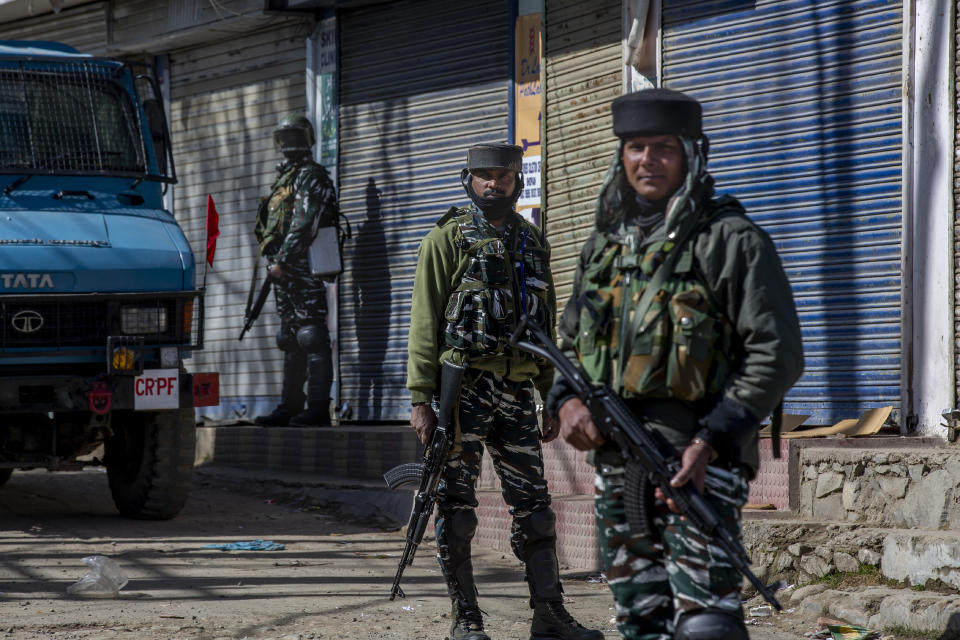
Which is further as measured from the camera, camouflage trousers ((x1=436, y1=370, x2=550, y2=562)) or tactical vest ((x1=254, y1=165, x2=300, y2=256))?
tactical vest ((x1=254, y1=165, x2=300, y2=256))

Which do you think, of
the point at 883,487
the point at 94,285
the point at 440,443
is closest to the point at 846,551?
the point at 883,487

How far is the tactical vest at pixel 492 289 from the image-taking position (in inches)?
197

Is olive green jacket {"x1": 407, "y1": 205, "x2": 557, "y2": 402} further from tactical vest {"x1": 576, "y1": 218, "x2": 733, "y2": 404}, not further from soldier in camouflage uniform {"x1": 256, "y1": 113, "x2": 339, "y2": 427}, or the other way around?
soldier in camouflage uniform {"x1": 256, "y1": 113, "x2": 339, "y2": 427}

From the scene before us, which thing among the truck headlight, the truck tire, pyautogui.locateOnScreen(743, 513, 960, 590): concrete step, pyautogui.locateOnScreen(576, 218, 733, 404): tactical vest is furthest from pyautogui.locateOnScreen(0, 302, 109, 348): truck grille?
pyautogui.locateOnScreen(576, 218, 733, 404): tactical vest

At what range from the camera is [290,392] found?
37.4 feet

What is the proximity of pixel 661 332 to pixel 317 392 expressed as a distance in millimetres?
8016

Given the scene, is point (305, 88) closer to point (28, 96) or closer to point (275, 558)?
point (28, 96)

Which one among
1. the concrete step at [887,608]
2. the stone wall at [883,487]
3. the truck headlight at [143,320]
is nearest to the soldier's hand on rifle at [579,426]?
the concrete step at [887,608]

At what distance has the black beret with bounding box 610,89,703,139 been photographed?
3.39m

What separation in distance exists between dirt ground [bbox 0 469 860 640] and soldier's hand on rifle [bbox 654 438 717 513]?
2.37 metres

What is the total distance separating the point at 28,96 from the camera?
8.34 meters

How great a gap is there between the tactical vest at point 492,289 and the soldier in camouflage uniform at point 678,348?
1.43m

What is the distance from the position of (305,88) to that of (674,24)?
14.3 feet

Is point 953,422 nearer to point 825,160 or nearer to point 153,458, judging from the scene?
point 825,160
